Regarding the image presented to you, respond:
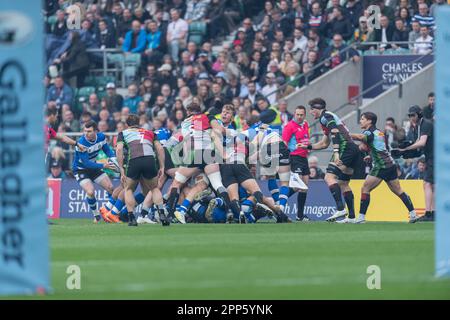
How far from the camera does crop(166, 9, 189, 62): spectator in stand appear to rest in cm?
3472

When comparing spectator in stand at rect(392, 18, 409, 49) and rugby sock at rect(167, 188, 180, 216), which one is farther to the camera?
spectator in stand at rect(392, 18, 409, 49)

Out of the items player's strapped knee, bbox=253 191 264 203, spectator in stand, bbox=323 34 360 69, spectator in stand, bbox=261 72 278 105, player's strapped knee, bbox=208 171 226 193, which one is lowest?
player's strapped knee, bbox=253 191 264 203

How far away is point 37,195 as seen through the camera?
11.3 meters

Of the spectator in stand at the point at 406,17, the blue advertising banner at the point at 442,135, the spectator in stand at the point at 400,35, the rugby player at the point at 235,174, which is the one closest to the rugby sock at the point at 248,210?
the rugby player at the point at 235,174

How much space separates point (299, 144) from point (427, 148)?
2.61 m

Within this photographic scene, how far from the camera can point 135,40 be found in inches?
1394

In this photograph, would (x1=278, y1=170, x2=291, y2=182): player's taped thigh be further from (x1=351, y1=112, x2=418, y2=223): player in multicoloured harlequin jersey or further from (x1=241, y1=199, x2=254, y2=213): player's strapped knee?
(x1=351, y1=112, x2=418, y2=223): player in multicoloured harlequin jersey

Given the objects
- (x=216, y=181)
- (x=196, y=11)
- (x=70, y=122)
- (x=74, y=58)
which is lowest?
(x=216, y=181)

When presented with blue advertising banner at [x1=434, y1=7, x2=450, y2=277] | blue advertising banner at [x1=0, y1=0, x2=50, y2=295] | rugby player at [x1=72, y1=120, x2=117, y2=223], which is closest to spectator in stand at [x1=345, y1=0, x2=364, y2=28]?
rugby player at [x1=72, y1=120, x2=117, y2=223]

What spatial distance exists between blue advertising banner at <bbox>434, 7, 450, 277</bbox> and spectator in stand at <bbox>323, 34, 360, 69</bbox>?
19156mm

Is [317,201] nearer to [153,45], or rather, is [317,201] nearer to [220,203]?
[220,203]

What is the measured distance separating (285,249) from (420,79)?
14584 mm

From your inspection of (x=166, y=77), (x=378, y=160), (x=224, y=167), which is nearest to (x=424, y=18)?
(x=166, y=77)

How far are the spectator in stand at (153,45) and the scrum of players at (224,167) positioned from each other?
8.93 m
